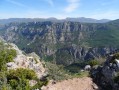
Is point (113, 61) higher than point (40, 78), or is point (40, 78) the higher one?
point (113, 61)

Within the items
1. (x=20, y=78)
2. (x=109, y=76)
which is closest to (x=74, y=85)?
(x=109, y=76)

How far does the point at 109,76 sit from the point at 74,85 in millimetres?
5730

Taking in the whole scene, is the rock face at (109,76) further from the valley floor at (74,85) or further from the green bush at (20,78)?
the green bush at (20,78)

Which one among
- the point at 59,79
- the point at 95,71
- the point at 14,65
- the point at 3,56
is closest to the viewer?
the point at 59,79

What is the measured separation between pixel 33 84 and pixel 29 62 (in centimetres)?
1173

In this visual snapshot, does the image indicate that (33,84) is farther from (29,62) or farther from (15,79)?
(29,62)

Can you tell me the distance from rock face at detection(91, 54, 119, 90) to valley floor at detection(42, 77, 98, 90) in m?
1.64

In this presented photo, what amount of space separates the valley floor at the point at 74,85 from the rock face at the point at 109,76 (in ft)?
5.39

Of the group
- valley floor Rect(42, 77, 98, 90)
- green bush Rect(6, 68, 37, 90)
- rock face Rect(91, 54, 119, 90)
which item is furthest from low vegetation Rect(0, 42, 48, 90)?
rock face Rect(91, 54, 119, 90)

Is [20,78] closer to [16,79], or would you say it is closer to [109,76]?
[16,79]

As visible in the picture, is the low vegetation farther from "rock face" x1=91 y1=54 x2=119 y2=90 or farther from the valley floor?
"rock face" x1=91 y1=54 x2=119 y2=90

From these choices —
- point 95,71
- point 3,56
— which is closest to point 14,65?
point 3,56

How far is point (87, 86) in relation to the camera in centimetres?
4081

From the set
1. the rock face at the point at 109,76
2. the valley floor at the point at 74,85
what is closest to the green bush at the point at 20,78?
the valley floor at the point at 74,85
